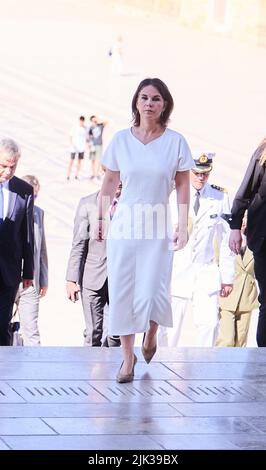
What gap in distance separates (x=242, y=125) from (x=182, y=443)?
1027 inches

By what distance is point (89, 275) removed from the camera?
8172mm

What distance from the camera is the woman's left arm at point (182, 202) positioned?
6.30 metres

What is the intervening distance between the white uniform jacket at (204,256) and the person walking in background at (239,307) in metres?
0.65

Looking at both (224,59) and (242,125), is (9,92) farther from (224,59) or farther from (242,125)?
(224,59)

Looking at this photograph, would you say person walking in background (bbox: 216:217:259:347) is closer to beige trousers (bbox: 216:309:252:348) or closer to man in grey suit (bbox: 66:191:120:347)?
beige trousers (bbox: 216:309:252:348)

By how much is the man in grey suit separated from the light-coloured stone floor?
3.82ft

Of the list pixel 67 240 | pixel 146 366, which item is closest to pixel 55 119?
pixel 67 240

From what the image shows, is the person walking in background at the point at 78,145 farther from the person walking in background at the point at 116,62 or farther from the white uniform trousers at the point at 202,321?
A: the white uniform trousers at the point at 202,321

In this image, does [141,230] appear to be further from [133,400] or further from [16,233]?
[16,233]

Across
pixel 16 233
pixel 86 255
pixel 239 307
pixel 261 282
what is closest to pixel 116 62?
pixel 239 307

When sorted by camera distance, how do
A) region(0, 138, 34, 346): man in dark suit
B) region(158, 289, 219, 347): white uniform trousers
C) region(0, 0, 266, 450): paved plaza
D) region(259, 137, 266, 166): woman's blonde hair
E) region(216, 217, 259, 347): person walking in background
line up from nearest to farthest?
region(0, 0, 266, 450): paved plaza, region(259, 137, 266, 166): woman's blonde hair, region(0, 138, 34, 346): man in dark suit, region(158, 289, 219, 347): white uniform trousers, region(216, 217, 259, 347): person walking in background

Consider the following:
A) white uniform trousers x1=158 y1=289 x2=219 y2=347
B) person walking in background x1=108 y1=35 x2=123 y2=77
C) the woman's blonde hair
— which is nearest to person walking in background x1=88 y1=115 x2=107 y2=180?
person walking in background x1=108 y1=35 x2=123 y2=77

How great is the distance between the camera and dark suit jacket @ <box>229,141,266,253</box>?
706 centimetres

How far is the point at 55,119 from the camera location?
1201 inches
